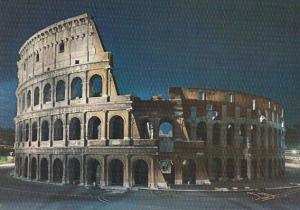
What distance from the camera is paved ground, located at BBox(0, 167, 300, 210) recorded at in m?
Result: 16.5

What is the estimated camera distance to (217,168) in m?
24.0

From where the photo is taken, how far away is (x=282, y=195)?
62.6 ft

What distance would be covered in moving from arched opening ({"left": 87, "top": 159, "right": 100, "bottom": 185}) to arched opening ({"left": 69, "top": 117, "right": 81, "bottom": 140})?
1767 mm

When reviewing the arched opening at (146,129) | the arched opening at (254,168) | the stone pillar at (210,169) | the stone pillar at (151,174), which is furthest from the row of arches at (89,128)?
the arched opening at (254,168)

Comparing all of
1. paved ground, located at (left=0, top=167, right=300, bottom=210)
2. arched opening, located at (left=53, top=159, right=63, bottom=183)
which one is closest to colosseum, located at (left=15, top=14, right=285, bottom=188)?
arched opening, located at (left=53, top=159, right=63, bottom=183)

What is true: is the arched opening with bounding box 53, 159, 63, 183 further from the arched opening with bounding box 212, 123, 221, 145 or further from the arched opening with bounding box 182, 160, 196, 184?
the arched opening with bounding box 212, 123, 221, 145

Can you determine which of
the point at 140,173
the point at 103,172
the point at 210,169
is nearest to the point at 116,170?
the point at 103,172

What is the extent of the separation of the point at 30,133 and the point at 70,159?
14.5 feet

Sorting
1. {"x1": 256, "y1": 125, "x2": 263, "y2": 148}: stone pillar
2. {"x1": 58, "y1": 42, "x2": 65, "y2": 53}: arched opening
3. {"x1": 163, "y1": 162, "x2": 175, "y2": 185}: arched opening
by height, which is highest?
{"x1": 58, "y1": 42, "x2": 65, "y2": 53}: arched opening

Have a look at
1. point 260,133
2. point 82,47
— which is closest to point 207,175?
point 260,133

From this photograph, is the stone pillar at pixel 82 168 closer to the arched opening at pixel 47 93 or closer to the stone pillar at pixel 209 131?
the arched opening at pixel 47 93

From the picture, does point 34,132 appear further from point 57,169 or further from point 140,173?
point 140,173

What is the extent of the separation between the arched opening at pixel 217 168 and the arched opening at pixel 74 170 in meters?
7.87

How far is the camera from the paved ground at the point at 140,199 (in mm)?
16484
